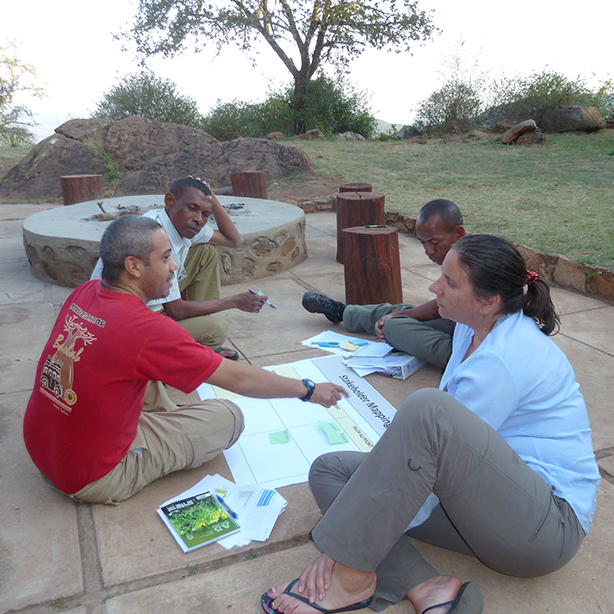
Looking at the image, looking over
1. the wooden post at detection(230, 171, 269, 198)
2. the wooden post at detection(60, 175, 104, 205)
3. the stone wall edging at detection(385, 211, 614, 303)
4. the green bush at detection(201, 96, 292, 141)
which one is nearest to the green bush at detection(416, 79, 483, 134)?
the green bush at detection(201, 96, 292, 141)

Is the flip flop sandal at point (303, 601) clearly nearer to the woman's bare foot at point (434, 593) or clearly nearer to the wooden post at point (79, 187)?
the woman's bare foot at point (434, 593)

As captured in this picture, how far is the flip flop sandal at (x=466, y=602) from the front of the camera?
1.59 meters

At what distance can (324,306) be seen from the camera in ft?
13.4

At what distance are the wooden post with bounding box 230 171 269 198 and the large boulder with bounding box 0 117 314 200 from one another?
1.78 m

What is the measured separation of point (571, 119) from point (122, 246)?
54.2 ft

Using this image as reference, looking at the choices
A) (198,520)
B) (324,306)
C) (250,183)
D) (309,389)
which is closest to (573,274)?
(324,306)

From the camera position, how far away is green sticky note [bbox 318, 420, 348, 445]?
2590 mm

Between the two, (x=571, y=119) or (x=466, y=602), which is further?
(x=571, y=119)

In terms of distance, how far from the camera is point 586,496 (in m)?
1.65

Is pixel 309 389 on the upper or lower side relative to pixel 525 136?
lower

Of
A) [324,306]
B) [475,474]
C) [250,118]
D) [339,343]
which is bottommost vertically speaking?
[339,343]

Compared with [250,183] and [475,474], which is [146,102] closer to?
[250,183]

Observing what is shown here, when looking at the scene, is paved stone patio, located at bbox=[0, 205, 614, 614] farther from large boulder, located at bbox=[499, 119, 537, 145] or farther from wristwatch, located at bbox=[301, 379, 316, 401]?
large boulder, located at bbox=[499, 119, 537, 145]

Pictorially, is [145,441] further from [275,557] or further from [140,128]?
[140,128]
